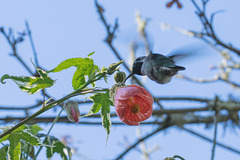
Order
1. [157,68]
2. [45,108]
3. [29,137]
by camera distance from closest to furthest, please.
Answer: [45,108] → [29,137] → [157,68]

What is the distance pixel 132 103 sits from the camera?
1.68 meters

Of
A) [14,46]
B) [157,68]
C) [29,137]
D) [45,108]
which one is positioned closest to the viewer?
[45,108]

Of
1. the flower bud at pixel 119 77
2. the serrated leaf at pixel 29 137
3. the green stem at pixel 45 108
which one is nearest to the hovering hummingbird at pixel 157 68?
the flower bud at pixel 119 77

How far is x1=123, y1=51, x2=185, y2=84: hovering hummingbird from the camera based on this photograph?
169 centimetres

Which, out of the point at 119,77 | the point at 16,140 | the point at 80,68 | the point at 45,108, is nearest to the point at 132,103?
the point at 119,77

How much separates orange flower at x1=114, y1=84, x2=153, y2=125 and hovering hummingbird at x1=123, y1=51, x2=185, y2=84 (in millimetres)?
119

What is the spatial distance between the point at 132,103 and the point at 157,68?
0.20 metres

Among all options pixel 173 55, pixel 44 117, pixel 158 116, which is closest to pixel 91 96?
pixel 173 55

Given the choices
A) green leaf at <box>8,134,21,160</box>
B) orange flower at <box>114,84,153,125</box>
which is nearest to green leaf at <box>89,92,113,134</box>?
orange flower at <box>114,84,153,125</box>

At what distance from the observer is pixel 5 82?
153 centimetres

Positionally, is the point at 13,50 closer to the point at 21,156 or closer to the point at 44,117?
the point at 44,117

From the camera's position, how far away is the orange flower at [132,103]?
1.54 meters

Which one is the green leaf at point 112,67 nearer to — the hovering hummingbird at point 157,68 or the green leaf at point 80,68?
the green leaf at point 80,68

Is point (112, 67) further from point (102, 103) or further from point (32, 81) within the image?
point (32, 81)
